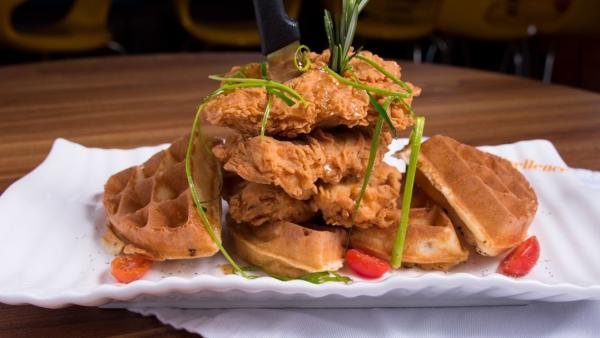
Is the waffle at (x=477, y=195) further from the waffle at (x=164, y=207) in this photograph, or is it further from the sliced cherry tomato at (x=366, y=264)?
the waffle at (x=164, y=207)

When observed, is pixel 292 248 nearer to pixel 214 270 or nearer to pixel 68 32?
pixel 214 270

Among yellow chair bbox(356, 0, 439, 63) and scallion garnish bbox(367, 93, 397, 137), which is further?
yellow chair bbox(356, 0, 439, 63)

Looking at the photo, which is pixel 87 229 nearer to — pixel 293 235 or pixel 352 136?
pixel 293 235

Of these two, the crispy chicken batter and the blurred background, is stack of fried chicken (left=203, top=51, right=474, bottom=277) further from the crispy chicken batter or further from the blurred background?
the blurred background

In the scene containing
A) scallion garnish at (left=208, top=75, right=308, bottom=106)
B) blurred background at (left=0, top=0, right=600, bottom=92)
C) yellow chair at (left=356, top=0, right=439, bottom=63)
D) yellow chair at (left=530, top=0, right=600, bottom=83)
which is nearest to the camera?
scallion garnish at (left=208, top=75, right=308, bottom=106)

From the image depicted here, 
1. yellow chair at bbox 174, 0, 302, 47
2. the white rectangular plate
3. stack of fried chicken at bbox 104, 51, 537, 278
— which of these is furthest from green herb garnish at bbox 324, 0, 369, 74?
yellow chair at bbox 174, 0, 302, 47

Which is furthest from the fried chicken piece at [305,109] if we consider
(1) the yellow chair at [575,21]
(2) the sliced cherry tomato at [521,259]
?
(1) the yellow chair at [575,21]
